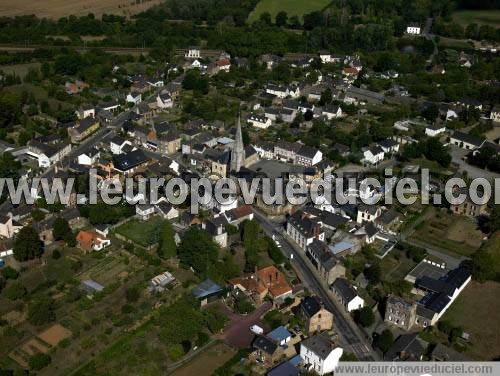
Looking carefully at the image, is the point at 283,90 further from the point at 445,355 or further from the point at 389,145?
the point at 445,355

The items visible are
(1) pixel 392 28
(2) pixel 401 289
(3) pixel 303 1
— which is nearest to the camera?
(2) pixel 401 289

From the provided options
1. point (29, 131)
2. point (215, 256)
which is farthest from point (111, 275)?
point (29, 131)

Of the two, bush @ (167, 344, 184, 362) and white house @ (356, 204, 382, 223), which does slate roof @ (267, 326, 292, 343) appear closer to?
bush @ (167, 344, 184, 362)

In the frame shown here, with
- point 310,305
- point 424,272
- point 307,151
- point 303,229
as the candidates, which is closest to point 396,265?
point 424,272

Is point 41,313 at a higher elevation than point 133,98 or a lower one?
lower

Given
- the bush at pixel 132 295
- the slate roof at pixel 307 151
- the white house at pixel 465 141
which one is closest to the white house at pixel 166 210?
the bush at pixel 132 295

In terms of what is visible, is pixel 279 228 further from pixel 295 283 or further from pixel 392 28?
pixel 392 28
